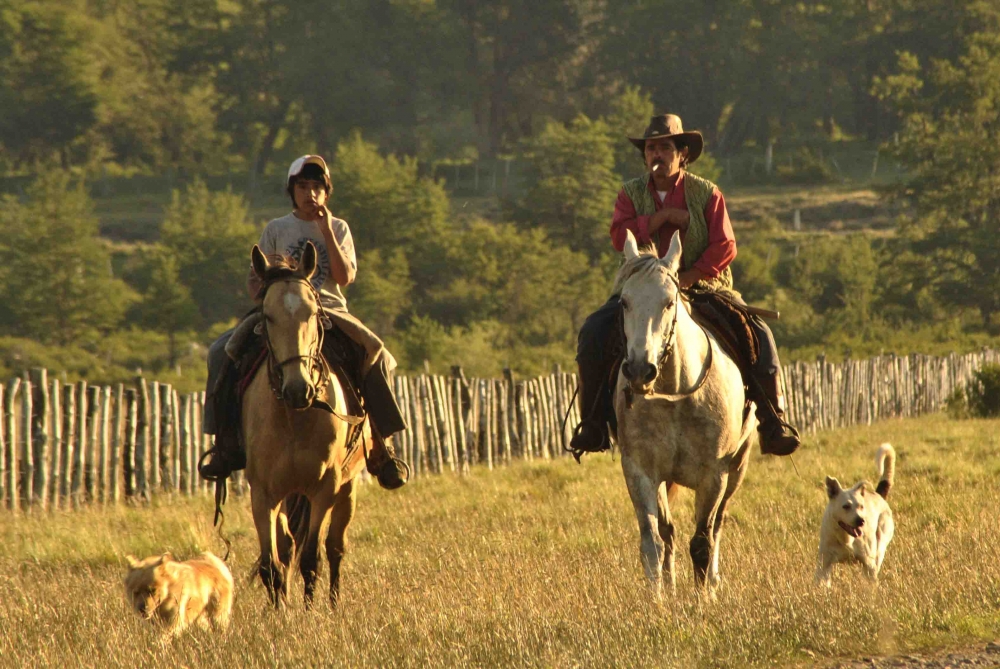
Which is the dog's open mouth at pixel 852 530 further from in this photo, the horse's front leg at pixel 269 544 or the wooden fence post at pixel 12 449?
the wooden fence post at pixel 12 449

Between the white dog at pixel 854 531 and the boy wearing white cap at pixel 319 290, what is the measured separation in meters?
2.54

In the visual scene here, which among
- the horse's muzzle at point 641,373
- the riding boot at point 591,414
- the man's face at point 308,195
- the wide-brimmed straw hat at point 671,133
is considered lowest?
the riding boot at point 591,414

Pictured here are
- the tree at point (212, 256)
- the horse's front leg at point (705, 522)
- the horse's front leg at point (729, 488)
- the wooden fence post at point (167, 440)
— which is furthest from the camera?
the tree at point (212, 256)

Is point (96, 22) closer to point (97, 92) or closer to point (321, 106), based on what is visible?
point (97, 92)

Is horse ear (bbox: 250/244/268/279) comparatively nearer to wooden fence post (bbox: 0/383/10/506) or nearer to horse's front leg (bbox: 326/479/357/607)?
horse's front leg (bbox: 326/479/357/607)

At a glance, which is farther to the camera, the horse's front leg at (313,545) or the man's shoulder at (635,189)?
the man's shoulder at (635,189)

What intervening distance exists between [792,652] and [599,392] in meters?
2.11

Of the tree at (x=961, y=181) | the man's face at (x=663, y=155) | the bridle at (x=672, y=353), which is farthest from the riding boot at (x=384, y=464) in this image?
the tree at (x=961, y=181)

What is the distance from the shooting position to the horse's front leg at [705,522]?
291 inches

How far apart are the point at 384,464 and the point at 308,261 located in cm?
156

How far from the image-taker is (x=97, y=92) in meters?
78.3

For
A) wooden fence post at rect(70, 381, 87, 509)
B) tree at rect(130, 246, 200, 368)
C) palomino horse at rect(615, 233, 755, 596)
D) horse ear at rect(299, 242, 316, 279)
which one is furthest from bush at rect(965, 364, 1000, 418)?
tree at rect(130, 246, 200, 368)

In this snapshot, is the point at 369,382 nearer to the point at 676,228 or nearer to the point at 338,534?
the point at 338,534

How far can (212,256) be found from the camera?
5956 cm
